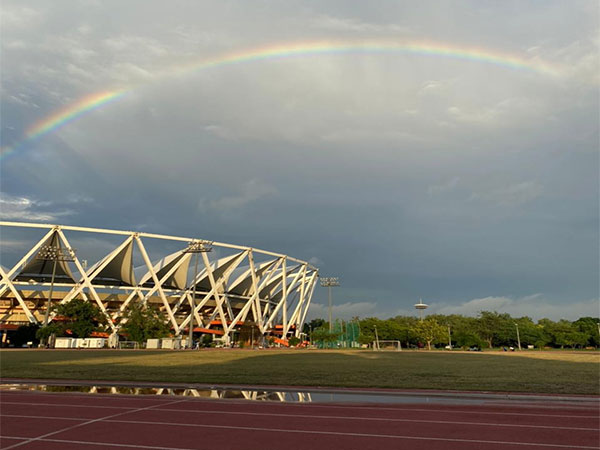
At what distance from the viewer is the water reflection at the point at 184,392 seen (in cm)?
1339

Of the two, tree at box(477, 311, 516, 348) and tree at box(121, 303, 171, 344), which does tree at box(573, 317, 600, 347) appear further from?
tree at box(121, 303, 171, 344)

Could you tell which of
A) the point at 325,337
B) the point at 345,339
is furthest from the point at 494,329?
the point at 325,337

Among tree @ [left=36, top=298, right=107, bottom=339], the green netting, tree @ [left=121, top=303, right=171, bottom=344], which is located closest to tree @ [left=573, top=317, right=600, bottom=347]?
the green netting

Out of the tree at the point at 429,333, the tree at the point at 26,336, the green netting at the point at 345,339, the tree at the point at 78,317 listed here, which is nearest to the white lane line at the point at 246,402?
the tree at the point at 78,317

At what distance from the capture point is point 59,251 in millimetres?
74688

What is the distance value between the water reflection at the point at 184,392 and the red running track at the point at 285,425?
85cm

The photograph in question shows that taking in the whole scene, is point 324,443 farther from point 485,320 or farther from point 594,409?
point 485,320

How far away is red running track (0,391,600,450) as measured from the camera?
314 inches

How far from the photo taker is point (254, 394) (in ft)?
46.1

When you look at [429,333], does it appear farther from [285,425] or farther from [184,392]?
[285,425]

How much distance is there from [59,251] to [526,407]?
77.1m

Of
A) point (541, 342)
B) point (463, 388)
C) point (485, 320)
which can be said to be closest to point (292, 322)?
point (485, 320)

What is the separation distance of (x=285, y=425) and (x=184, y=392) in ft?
19.7

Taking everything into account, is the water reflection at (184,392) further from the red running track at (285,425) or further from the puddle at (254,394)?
the red running track at (285,425)
